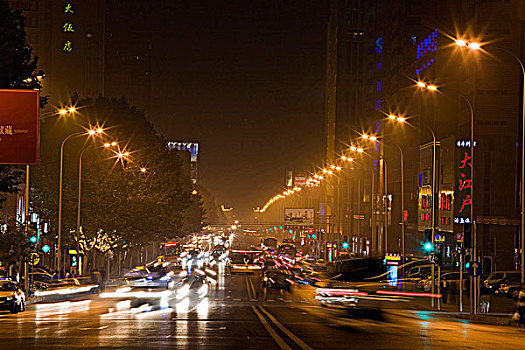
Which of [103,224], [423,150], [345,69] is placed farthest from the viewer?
[345,69]

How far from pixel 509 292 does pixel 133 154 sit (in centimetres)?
3515

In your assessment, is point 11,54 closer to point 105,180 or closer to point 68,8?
point 105,180

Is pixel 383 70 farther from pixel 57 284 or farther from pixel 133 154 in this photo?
pixel 57 284

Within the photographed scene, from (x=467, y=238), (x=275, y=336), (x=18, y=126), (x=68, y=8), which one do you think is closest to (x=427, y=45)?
(x=68, y=8)

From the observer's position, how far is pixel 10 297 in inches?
1345

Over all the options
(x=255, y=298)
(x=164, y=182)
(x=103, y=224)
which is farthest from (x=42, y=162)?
(x=255, y=298)

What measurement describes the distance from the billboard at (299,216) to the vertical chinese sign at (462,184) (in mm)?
63447

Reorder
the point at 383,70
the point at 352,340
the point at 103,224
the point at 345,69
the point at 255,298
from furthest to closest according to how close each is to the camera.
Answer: the point at 345,69
the point at 383,70
the point at 103,224
the point at 255,298
the point at 352,340

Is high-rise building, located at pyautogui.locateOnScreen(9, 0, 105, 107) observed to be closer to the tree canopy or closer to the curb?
the tree canopy

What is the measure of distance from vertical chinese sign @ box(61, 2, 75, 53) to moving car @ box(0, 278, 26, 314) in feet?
320

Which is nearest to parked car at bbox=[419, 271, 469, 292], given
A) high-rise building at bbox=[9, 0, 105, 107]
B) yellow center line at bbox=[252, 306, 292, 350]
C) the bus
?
yellow center line at bbox=[252, 306, 292, 350]

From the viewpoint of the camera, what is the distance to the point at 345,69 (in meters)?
190

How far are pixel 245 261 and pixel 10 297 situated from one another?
176 ft

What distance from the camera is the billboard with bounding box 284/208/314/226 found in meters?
141
